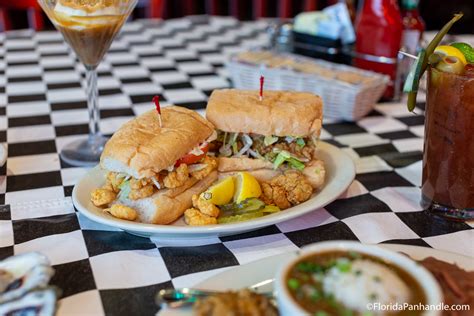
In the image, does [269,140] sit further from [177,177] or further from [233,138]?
[177,177]

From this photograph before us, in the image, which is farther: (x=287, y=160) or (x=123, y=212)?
(x=287, y=160)

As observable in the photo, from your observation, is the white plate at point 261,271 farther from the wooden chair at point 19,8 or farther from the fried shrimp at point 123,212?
the wooden chair at point 19,8

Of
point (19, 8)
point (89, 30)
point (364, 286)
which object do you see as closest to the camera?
point (364, 286)

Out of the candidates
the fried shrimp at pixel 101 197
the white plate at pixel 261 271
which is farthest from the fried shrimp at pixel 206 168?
the white plate at pixel 261 271

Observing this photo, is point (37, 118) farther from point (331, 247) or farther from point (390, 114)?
point (331, 247)

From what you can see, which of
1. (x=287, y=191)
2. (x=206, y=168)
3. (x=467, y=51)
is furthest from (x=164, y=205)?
(x=467, y=51)

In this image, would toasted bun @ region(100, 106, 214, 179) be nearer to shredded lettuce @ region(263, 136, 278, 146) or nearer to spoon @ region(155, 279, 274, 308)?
shredded lettuce @ region(263, 136, 278, 146)
